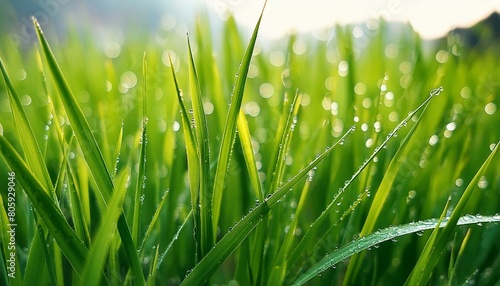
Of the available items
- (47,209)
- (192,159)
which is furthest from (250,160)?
(47,209)

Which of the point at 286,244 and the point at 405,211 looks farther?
the point at 405,211

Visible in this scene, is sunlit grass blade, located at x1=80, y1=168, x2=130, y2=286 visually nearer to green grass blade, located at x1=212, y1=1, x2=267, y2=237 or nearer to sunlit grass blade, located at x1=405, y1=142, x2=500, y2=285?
green grass blade, located at x1=212, y1=1, x2=267, y2=237

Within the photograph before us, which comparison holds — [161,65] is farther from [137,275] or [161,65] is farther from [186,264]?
[137,275]

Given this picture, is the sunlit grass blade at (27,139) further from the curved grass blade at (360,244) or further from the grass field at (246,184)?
the curved grass blade at (360,244)

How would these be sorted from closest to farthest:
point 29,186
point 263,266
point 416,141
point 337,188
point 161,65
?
1. point 29,186
2. point 263,266
3. point 337,188
4. point 416,141
5. point 161,65

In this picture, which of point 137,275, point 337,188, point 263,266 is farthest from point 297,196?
point 137,275

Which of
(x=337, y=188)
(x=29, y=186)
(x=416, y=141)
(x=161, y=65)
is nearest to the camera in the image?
(x=29, y=186)

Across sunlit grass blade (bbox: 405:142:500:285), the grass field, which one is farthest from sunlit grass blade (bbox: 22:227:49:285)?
sunlit grass blade (bbox: 405:142:500:285)

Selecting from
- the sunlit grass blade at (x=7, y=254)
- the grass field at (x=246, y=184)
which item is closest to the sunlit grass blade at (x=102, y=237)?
the grass field at (x=246, y=184)
